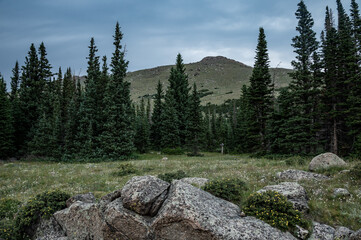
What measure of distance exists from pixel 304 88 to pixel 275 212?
94.3 feet

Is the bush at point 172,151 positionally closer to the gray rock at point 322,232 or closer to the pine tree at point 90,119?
the pine tree at point 90,119

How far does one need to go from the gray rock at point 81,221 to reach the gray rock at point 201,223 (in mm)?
2640

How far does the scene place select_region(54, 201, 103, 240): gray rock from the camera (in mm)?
7539

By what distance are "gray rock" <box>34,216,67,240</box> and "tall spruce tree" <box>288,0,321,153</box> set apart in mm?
28365

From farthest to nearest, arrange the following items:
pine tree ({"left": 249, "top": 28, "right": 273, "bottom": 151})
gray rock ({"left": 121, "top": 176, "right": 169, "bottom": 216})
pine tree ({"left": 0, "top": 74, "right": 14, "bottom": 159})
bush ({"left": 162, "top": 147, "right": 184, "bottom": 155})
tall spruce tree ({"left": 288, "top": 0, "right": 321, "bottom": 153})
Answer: bush ({"left": 162, "top": 147, "right": 184, "bottom": 155})
pine tree ({"left": 0, "top": 74, "right": 14, "bottom": 159})
pine tree ({"left": 249, "top": 28, "right": 273, "bottom": 151})
tall spruce tree ({"left": 288, "top": 0, "right": 321, "bottom": 153})
gray rock ({"left": 121, "top": 176, "right": 169, "bottom": 216})

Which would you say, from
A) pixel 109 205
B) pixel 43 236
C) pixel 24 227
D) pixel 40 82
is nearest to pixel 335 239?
pixel 109 205

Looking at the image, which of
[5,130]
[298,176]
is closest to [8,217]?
[298,176]

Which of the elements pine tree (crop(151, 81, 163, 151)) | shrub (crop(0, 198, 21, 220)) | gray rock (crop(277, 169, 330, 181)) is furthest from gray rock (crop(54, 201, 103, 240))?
pine tree (crop(151, 81, 163, 151))

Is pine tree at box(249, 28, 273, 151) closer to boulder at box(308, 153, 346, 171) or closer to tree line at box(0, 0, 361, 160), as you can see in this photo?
tree line at box(0, 0, 361, 160)

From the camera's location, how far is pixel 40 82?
46781 millimetres

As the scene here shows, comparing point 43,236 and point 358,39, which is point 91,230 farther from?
point 358,39

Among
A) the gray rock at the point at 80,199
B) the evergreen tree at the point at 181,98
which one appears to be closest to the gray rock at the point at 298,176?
the gray rock at the point at 80,199

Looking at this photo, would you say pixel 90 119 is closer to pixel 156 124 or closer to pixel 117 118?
pixel 117 118

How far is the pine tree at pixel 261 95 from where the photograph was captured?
111 ft
